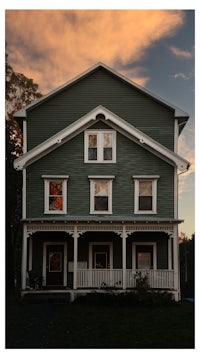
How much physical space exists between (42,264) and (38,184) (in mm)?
3422

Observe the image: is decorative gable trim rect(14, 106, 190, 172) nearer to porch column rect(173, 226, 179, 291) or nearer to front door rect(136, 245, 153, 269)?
porch column rect(173, 226, 179, 291)

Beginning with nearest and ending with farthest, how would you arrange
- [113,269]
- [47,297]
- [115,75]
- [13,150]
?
[47,297] < [113,269] < [115,75] < [13,150]

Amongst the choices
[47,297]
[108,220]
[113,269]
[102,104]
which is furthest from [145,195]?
[47,297]

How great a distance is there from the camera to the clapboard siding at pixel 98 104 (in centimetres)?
2095

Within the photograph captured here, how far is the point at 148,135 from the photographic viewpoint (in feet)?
68.5

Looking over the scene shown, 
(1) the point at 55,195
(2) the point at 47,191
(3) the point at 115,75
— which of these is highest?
(3) the point at 115,75

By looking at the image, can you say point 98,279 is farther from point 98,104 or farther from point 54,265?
point 98,104

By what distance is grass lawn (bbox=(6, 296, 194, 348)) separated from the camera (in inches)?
448

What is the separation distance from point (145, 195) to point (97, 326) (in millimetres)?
7784

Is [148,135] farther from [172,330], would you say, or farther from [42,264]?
[172,330]

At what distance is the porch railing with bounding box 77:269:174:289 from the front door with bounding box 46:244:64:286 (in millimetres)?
1972

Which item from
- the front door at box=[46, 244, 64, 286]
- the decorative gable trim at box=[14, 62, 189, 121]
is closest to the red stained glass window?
the front door at box=[46, 244, 64, 286]

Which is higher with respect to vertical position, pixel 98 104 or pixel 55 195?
pixel 98 104

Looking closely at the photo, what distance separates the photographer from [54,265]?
66.4ft
